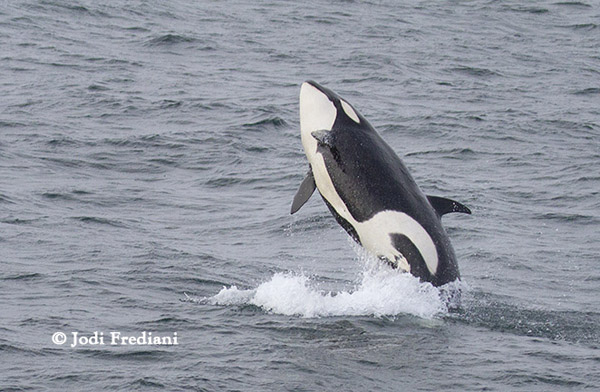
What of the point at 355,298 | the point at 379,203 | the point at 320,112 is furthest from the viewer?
the point at 320,112

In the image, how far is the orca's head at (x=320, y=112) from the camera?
13.8m

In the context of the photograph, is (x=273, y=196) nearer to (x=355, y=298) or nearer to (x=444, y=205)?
(x=355, y=298)

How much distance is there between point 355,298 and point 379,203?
4.02 ft

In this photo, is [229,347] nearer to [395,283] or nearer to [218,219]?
[395,283]

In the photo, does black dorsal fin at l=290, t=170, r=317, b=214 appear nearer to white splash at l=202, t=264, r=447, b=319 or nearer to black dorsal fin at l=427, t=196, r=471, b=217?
white splash at l=202, t=264, r=447, b=319

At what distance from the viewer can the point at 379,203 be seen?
1318 cm

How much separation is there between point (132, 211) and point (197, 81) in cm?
1131

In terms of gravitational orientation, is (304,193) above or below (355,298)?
above

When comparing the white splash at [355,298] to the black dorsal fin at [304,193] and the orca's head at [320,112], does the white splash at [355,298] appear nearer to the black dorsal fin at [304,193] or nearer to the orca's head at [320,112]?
the black dorsal fin at [304,193]

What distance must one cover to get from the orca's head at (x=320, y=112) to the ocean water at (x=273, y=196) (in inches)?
65.7

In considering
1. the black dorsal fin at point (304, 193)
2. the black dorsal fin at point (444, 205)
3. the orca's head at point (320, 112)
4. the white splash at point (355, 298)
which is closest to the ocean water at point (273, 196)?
the white splash at point (355, 298)

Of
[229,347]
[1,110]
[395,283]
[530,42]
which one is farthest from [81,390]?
[530,42]

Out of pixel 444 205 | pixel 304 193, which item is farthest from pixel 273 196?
pixel 444 205

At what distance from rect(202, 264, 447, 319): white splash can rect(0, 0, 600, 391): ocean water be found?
3 centimetres
